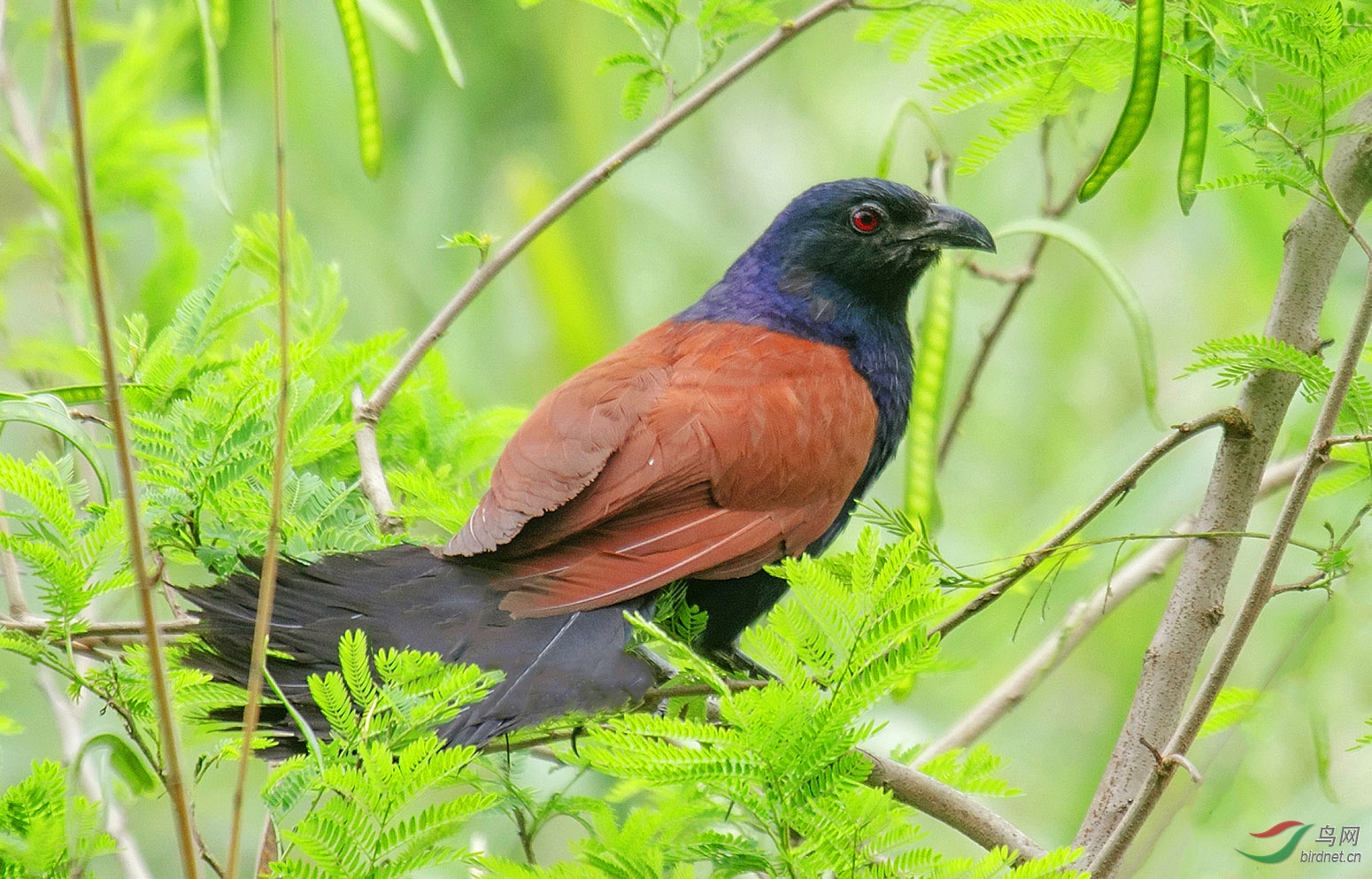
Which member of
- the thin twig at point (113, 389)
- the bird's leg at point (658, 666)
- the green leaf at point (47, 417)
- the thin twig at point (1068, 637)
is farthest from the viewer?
the thin twig at point (1068, 637)

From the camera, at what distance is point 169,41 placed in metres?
3.63

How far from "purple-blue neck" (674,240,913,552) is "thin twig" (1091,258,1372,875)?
146 cm

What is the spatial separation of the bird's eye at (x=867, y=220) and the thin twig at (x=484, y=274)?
794 millimetres

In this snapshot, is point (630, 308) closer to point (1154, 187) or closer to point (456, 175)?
point (456, 175)

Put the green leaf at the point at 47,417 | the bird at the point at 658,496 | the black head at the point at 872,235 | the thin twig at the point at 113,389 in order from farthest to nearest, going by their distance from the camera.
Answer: the black head at the point at 872,235 < the bird at the point at 658,496 < the green leaf at the point at 47,417 < the thin twig at the point at 113,389

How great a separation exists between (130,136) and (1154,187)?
330cm

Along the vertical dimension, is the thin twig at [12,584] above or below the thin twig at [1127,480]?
below

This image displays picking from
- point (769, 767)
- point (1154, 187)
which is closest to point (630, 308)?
point (1154, 187)

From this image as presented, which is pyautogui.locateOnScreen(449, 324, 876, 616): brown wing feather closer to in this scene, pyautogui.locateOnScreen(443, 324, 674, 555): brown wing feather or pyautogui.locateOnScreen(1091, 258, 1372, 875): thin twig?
pyautogui.locateOnScreen(443, 324, 674, 555): brown wing feather

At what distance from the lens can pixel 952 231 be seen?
3.06 m

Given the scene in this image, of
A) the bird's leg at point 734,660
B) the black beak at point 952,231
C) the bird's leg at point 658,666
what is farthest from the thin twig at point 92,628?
the black beak at point 952,231

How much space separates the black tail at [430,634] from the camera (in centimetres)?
170

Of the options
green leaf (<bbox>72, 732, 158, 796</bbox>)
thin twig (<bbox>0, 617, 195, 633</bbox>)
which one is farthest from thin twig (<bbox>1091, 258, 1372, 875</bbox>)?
thin twig (<bbox>0, 617, 195, 633</bbox>)

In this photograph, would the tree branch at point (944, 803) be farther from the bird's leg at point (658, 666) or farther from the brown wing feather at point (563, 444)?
the brown wing feather at point (563, 444)
